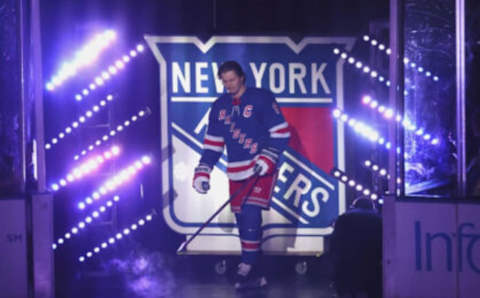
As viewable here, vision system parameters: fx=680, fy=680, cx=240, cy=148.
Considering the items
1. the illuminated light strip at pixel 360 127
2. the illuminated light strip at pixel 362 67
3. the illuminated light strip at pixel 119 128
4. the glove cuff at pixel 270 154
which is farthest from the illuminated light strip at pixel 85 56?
the illuminated light strip at pixel 360 127

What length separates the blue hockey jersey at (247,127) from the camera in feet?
21.7

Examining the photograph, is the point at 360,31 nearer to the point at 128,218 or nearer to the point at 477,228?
the point at 477,228

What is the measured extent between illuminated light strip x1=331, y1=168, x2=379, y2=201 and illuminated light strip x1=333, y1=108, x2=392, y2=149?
49 cm

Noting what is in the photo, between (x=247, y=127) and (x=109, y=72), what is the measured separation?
5.36 ft

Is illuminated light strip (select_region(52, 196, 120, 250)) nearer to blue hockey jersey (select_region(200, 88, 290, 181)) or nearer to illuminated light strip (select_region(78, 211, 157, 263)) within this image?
illuminated light strip (select_region(78, 211, 157, 263))

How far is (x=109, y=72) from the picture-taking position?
713 centimetres

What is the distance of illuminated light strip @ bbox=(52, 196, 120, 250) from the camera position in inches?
264

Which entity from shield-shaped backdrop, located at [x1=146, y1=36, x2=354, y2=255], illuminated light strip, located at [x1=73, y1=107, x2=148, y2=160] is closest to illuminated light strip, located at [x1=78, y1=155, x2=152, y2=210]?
shield-shaped backdrop, located at [x1=146, y1=36, x2=354, y2=255]

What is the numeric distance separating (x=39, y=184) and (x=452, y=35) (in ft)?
12.3

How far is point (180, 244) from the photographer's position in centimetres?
727

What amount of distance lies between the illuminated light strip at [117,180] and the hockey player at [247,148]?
29.1 inches

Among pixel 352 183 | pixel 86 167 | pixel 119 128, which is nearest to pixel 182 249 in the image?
pixel 86 167

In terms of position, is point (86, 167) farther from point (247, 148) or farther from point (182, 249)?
point (247, 148)

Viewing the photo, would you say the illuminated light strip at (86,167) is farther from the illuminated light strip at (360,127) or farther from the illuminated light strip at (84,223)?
the illuminated light strip at (360,127)
